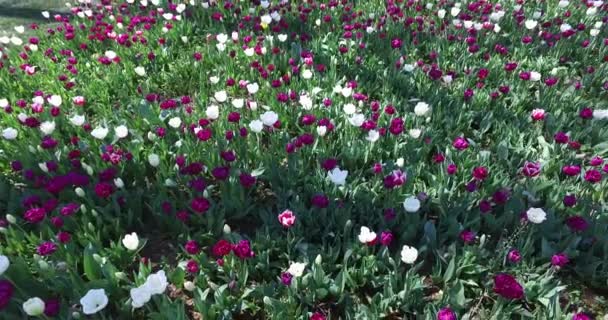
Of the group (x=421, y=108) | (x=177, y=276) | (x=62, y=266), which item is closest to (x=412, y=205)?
(x=421, y=108)

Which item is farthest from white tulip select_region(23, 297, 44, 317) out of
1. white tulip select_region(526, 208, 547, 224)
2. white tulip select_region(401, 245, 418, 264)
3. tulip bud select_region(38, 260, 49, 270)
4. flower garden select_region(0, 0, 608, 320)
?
white tulip select_region(526, 208, 547, 224)

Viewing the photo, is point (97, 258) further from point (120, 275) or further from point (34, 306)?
point (34, 306)

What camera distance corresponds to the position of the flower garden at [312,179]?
2271 millimetres

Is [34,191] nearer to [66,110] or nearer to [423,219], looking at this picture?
[66,110]

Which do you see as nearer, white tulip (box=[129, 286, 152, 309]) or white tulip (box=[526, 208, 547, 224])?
white tulip (box=[129, 286, 152, 309])

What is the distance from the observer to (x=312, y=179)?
2904 mm

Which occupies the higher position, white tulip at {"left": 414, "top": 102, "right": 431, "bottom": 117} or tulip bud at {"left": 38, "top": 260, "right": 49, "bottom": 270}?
white tulip at {"left": 414, "top": 102, "right": 431, "bottom": 117}

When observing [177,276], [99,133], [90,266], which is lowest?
[177,276]

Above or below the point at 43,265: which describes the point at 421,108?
above

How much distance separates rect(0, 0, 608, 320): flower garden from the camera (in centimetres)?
227

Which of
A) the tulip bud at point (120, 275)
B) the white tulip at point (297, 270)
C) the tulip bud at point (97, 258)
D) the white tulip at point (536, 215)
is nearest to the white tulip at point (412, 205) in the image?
the white tulip at point (536, 215)

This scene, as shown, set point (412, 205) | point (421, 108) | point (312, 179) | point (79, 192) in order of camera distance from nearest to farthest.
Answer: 1. point (412, 205)
2. point (79, 192)
3. point (312, 179)
4. point (421, 108)

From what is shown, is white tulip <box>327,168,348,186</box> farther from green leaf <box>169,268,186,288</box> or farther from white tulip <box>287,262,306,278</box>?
green leaf <box>169,268,186,288</box>

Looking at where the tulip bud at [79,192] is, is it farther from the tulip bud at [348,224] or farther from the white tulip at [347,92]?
the white tulip at [347,92]
